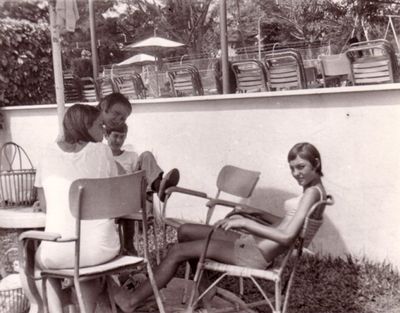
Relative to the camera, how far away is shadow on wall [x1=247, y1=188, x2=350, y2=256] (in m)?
4.29

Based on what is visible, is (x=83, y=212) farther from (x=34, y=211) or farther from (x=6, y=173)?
(x=6, y=173)

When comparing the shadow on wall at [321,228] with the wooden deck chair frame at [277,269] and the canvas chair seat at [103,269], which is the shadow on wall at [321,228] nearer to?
the wooden deck chair frame at [277,269]

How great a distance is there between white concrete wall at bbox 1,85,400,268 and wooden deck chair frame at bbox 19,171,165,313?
185cm

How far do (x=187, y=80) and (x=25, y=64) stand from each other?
7.40 feet

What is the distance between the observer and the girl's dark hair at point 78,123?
2.96 metres

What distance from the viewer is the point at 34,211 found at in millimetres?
3254

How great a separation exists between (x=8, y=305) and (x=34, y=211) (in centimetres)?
69

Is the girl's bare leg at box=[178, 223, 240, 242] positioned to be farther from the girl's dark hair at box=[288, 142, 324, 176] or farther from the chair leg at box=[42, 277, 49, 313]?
the chair leg at box=[42, 277, 49, 313]

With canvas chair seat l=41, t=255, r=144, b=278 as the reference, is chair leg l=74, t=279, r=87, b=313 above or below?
below

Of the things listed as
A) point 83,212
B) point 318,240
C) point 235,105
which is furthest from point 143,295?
point 235,105

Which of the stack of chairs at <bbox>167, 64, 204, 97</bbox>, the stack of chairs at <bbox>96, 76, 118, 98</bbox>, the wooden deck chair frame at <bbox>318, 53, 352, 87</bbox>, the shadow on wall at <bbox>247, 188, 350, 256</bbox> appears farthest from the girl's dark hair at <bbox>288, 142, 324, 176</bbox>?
the stack of chairs at <bbox>96, 76, 118, 98</bbox>

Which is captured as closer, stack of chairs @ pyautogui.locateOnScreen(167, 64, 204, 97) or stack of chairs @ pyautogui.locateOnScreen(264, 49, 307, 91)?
stack of chairs @ pyautogui.locateOnScreen(264, 49, 307, 91)

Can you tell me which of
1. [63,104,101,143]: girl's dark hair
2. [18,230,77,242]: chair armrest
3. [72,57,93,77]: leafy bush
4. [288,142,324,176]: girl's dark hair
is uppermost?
[72,57,93,77]: leafy bush

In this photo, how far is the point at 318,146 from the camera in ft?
14.1
